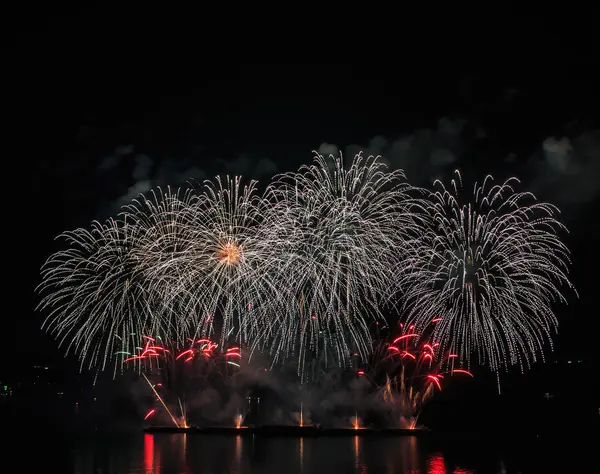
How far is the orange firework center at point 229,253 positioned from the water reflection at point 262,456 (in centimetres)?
942

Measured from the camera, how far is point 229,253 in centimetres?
3525

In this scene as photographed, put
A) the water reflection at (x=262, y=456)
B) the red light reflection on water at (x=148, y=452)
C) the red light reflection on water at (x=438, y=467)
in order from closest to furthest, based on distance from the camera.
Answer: the red light reflection on water at (x=438, y=467) < the water reflection at (x=262, y=456) < the red light reflection on water at (x=148, y=452)

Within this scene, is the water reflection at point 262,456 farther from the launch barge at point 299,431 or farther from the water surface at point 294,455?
the launch barge at point 299,431

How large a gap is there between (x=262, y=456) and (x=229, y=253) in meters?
10.1

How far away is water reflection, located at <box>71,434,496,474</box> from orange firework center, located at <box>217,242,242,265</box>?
942 centimetres

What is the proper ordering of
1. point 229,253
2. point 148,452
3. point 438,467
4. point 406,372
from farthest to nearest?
point 406,372, point 229,253, point 148,452, point 438,467

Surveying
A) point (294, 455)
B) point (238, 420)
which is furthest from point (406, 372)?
point (294, 455)

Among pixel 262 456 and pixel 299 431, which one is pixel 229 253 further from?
pixel 299 431

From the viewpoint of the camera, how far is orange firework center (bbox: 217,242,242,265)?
115ft

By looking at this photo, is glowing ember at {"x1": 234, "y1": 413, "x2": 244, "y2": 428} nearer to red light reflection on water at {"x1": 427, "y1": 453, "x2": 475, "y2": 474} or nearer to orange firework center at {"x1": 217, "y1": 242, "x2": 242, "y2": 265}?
orange firework center at {"x1": 217, "y1": 242, "x2": 242, "y2": 265}

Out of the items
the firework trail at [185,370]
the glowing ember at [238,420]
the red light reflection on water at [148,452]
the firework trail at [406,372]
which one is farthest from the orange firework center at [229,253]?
the glowing ember at [238,420]

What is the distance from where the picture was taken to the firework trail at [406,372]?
42656 mm

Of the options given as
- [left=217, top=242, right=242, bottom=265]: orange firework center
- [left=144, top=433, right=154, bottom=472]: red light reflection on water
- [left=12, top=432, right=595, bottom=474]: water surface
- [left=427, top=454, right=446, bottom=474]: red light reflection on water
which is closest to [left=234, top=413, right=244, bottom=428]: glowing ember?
[left=12, top=432, right=595, bottom=474]: water surface

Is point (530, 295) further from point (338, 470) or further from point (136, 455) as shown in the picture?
point (136, 455)
